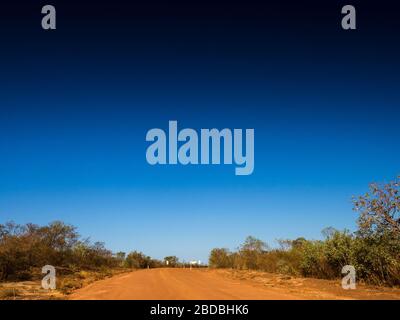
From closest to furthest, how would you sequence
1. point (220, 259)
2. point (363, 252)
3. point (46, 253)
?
point (363, 252), point (46, 253), point (220, 259)

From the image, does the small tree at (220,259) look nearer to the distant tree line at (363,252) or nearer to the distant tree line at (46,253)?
the distant tree line at (46,253)

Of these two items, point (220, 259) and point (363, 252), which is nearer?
point (363, 252)

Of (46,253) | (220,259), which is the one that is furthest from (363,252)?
(220,259)

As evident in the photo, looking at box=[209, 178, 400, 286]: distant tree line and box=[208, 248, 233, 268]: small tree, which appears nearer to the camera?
box=[209, 178, 400, 286]: distant tree line

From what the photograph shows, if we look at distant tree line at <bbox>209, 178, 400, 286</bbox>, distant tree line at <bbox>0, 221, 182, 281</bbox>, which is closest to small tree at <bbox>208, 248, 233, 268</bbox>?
distant tree line at <bbox>0, 221, 182, 281</bbox>

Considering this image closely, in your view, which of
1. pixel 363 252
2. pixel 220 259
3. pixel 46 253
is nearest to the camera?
pixel 363 252

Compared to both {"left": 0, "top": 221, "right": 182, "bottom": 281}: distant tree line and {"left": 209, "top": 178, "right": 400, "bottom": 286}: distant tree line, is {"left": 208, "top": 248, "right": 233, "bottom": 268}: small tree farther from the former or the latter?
{"left": 209, "top": 178, "right": 400, "bottom": 286}: distant tree line

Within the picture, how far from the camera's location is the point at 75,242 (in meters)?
36.6

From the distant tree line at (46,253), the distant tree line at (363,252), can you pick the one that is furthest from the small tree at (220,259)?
the distant tree line at (363,252)

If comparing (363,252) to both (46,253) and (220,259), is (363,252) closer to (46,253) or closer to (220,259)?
(46,253)

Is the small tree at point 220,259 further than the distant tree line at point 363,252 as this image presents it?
Yes
